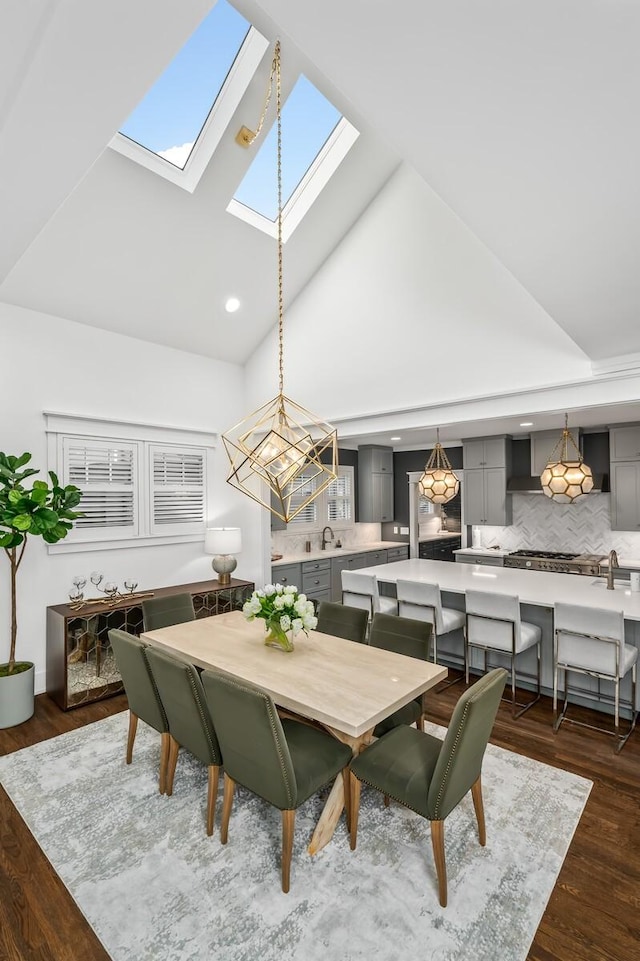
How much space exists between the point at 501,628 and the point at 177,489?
3.42 m

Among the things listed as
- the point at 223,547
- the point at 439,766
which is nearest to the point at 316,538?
the point at 223,547

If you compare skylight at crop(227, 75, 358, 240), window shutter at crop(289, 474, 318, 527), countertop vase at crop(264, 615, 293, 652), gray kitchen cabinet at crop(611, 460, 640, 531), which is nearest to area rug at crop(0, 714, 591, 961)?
countertop vase at crop(264, 615, 293, 652)

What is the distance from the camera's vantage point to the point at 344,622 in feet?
11.5

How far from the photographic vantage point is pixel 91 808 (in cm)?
258

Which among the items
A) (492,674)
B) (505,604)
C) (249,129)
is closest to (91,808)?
(492,674)

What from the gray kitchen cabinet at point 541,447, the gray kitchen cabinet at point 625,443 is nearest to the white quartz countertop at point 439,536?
the gray kitchen cabinet at point 541,447

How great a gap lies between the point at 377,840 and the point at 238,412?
4.42m

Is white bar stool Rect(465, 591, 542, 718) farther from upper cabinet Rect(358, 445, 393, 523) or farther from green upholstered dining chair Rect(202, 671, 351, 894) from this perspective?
upper cabinet Rect(358, 445, 393, 523)

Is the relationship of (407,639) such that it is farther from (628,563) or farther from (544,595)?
(628,563)

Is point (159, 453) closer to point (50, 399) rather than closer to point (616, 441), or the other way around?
point (50, 399)

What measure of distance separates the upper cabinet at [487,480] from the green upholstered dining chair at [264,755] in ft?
16.0

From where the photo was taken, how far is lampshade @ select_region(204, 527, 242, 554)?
4.89m

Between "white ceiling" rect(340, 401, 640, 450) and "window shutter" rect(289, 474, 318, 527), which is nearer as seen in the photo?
"white ceiling" rect(340, 401, 640, 450)

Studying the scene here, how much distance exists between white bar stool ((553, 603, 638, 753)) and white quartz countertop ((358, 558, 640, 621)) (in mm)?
96
